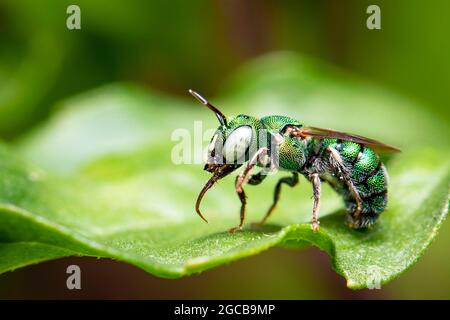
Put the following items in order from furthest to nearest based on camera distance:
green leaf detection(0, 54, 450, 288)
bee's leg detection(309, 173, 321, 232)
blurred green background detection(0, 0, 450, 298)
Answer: blurred green background detection(0, 0, 450, 298) < bee's leg detection(309, 173, 321, 232) < green leaf detection(0, 54, 450, 288)

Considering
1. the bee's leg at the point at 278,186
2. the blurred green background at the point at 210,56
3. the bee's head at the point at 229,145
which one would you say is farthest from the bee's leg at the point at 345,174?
the blurred green background at the point at 210,56

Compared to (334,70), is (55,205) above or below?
below

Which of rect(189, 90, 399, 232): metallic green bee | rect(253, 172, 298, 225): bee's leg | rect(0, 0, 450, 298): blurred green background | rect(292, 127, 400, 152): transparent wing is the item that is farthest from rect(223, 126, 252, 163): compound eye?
rect(0, 0, 450, 298): blurred green background

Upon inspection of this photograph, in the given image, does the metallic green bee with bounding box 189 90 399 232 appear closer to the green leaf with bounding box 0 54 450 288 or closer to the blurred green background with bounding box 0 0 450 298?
the green leaf with bounding box 0 54 450 288

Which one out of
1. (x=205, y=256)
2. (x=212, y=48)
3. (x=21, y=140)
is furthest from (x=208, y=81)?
(x=205, y=256)

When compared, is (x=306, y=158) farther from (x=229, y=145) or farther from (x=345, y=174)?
(x=229, y=145)

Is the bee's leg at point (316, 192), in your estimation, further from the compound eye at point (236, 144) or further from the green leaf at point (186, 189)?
the compound eye at point (236, 144)

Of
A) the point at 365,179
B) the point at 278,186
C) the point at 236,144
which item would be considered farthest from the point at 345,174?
the point at 236,144

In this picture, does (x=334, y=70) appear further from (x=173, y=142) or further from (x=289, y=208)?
(x=289, y=208)
